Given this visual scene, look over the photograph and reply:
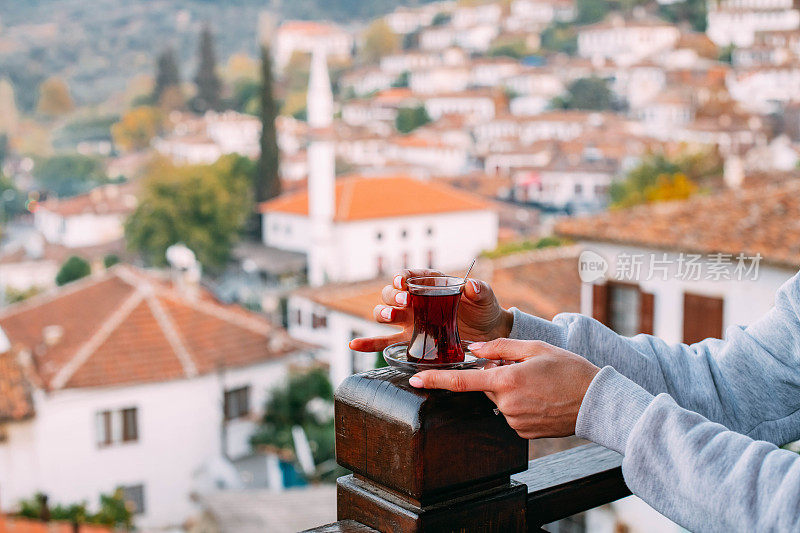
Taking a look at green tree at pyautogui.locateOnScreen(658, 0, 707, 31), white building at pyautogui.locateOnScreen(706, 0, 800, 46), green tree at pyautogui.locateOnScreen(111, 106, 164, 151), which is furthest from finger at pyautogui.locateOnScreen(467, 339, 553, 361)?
green tree at pyautogui.locateOnScreen(658, 0, 707, 31)

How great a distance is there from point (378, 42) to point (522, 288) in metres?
52.7

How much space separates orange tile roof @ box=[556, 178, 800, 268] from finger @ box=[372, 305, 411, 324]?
4.38m

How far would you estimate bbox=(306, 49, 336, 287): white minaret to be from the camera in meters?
22.1

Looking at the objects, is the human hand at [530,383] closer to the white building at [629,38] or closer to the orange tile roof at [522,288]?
the orange tile roof at [522,288]

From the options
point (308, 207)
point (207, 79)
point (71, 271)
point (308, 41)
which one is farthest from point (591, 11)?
point (71, 271)

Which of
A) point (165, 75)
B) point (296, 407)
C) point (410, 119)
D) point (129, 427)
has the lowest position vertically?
point (129, 427)

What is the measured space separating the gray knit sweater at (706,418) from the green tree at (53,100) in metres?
66.0

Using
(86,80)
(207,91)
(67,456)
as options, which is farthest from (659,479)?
(86,80)

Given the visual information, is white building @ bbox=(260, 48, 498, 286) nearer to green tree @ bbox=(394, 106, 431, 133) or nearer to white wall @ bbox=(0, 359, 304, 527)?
white wall @ bbox=(0, 359, 304, 527)

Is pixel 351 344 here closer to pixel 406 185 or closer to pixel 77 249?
pixel 406 185

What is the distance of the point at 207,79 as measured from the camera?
5003 centimetres

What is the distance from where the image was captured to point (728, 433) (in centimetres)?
60

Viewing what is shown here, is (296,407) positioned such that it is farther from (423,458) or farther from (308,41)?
(308,41)

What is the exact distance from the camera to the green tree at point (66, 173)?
47.7m
